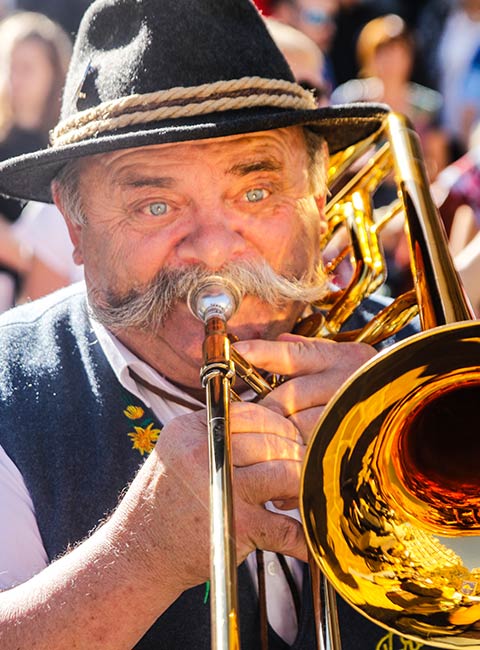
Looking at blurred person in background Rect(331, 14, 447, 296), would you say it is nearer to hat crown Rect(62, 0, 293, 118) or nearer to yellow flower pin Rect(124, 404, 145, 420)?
hat crown Rect(62, 0, 293, 118)

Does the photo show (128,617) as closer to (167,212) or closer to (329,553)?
(329,553)

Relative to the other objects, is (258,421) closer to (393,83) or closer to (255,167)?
(255,167)

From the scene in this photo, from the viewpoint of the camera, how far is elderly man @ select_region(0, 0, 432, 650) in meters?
2.09

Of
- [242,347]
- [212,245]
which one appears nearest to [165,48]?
[212,245]

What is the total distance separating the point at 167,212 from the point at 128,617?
0.85m

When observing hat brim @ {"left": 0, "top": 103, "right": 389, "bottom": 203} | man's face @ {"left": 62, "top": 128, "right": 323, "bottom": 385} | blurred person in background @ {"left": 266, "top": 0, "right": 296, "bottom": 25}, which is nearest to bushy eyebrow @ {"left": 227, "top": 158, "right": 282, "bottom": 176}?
man's face @ {"left": 62, "top": 128, "right": 323, "bottom": 385}

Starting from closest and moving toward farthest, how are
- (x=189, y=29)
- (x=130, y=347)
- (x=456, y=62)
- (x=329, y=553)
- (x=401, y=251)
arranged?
(x=329, y=553) → (x=189, y=29) → (x=130, y=347) → (x=401, y=251) → (x=456, y=62)

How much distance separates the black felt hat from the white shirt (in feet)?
1.59

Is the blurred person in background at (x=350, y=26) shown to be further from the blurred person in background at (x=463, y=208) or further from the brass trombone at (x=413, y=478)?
the brass trombone at (x=413, y=478)

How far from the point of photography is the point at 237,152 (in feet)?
7.17

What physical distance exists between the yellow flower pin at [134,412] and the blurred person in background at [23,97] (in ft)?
5.57

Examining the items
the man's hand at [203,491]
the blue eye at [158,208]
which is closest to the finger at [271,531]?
the man's hand at [203,491]

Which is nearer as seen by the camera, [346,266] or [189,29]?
[189,29]

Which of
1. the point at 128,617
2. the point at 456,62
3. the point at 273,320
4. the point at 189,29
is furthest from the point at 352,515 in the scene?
the point at 456,62
